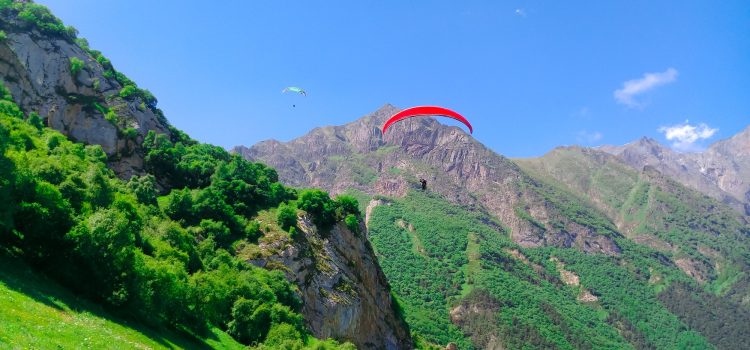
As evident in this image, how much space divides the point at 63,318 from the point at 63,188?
1783 cm

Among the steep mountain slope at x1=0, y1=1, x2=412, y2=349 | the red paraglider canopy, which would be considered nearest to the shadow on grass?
the steep mountain slope at x1=0, y1=1, x2=412, y2=349

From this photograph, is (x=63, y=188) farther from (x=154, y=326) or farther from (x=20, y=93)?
(x=20, y=93)

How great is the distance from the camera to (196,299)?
4506 centimetres

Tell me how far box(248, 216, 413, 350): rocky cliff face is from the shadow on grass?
1305 inches

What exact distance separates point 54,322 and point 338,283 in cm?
5408

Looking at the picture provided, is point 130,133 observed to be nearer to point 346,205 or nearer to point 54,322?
point 346,205

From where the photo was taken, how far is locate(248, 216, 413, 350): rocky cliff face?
71.5 metres

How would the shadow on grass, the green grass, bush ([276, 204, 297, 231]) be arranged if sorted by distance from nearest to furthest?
the green grass → the shadow on grass → bush ([276, 204, 297, 231])

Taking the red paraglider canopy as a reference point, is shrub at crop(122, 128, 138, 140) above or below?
below

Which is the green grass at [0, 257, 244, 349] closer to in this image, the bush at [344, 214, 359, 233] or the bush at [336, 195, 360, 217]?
the bush at [344, 214, 359, 233]

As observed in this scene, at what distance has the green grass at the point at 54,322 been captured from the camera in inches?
884

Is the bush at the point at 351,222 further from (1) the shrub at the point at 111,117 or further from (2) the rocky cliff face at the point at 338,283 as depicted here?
(1) the shrub at the point at 111,117

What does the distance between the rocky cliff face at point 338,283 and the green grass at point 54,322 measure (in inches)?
1313

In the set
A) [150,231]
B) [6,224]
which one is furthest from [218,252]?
[6,224]
